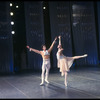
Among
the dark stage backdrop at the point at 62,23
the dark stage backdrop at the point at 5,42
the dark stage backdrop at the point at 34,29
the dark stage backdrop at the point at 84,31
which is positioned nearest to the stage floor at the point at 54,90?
the dark stage backdrop at the point at 5,42

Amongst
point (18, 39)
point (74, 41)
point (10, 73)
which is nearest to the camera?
point (10, 73)

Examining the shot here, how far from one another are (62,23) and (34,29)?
2.24 metres

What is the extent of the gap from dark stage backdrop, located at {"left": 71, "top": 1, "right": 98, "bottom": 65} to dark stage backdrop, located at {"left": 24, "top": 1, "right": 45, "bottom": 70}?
270 cm

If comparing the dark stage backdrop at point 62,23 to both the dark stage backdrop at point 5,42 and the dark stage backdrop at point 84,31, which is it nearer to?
the dark stage backdrop at point 84,31

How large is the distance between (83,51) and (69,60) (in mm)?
7898

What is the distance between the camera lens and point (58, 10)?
45.2 ft

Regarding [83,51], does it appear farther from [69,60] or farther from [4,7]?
[69,60]

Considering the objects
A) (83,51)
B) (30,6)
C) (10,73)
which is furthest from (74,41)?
(10,73)

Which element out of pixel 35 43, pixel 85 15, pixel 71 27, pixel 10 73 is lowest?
pixel 10 73

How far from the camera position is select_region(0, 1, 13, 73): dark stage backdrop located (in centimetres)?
1184

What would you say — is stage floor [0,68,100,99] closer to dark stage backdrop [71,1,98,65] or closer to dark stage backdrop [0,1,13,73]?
dark stage backdrop [0,1,13,73]

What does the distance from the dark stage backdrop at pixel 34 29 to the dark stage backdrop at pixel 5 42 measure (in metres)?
1.49

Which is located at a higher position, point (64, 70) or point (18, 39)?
point (18, 39)

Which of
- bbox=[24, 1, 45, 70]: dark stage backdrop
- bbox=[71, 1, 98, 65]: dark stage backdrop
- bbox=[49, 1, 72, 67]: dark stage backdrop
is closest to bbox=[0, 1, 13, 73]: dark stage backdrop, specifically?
bbox=[24, 1, 45, 70]: dark stage backdrop
